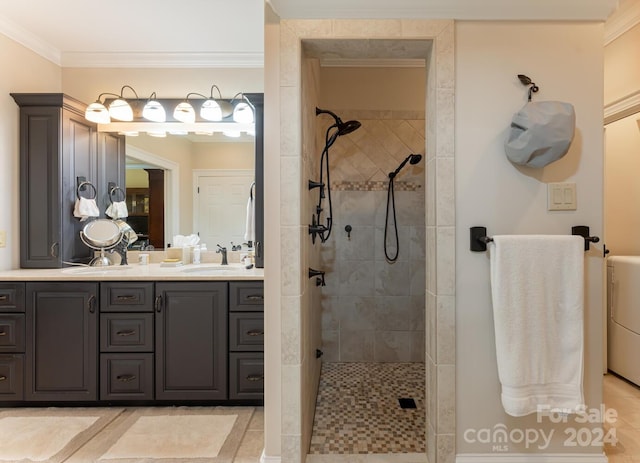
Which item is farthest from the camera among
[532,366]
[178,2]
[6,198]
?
[6,198]

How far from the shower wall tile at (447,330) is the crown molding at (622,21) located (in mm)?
2375

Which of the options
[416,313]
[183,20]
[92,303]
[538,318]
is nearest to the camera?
[538,318]

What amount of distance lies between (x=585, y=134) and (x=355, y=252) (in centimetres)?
181

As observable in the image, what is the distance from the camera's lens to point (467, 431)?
59.6 inches

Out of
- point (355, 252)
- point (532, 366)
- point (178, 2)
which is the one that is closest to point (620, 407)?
point (532, 366)

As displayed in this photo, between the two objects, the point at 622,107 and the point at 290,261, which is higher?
the point at 622,107

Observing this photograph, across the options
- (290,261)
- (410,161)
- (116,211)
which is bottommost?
(290,261)

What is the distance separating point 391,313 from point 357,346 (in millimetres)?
432

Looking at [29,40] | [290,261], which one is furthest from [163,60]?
[290,261]

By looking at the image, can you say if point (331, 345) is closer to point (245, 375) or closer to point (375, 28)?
point (245, 375)

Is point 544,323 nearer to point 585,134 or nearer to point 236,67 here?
point 585,134

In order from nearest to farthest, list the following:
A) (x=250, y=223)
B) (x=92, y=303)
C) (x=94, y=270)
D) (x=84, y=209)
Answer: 1. (x=92, y=303)
2. (x=94, y=270)
3. (x=84, y=209)
4. (x=250, y=223)

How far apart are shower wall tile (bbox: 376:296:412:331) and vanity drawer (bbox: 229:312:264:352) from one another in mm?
1167

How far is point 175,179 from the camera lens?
2826mm
